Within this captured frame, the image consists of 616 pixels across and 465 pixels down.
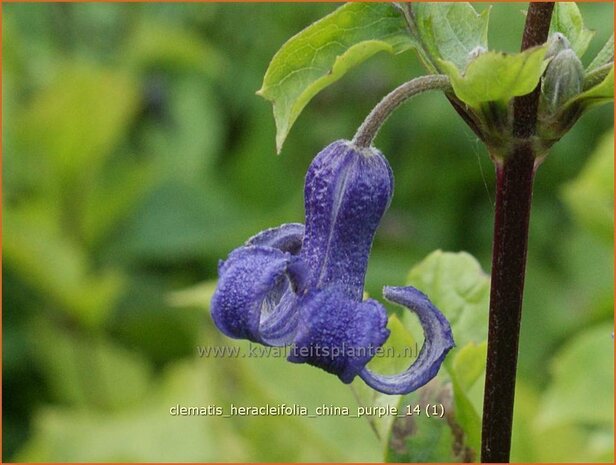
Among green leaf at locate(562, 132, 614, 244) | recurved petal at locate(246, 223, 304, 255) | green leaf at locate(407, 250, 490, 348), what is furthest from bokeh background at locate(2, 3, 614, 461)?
recurved petal at locate(246, 223, 304, 255)

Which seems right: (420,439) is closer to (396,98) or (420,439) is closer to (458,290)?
(458,290)

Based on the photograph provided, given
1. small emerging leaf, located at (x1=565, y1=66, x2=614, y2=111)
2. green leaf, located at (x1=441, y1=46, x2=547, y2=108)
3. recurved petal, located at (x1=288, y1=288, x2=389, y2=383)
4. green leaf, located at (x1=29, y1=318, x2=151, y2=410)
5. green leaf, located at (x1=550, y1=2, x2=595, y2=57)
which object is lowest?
recurved petal, located at (x1=288, y1=288, x2=389, y2=383)

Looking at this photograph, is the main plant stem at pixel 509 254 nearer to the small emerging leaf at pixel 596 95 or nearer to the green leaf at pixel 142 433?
the small emerging leaf at pixel 596 95

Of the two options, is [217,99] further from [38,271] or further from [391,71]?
[38,271]

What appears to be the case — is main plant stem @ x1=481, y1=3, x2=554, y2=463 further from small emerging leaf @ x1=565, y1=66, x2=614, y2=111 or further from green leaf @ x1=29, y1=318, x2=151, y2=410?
green leaf @ x1=29, y1=318, x2=151, y2=410

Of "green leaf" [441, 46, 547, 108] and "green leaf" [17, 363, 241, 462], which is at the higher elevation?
"green leaf" [17, 363, 241, 462]
